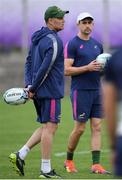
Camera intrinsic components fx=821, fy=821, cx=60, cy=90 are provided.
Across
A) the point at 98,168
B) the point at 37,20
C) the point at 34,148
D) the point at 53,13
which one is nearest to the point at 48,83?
the point at 53,13

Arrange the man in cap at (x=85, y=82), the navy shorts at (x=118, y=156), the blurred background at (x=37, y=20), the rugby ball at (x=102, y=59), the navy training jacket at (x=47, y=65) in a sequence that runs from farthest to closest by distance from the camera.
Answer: the blurred background at (x=37, y=20) < the man in cap at (x=85, y=82) < the rugby ball at (x=102, y=59) < the navy training jacket at (x=47, y=65) < the navy shorts at (x=118, y=156)

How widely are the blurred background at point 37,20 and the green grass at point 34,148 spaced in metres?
15.3

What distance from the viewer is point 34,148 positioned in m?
13.8

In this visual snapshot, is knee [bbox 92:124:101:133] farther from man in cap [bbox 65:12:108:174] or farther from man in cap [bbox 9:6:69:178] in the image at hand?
man in cap [bbox 9:6:69:178]

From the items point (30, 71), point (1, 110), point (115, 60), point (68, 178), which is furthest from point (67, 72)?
point (1, 110)

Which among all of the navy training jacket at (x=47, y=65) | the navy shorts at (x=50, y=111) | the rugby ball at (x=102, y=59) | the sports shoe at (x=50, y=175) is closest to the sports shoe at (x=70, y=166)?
the sports shoe at (x=50, y=175)

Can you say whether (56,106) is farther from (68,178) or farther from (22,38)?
(22,38)

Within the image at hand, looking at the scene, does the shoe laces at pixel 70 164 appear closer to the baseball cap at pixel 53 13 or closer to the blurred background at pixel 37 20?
the baseball cap at pixel 53 13

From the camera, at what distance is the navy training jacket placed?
32.0ft

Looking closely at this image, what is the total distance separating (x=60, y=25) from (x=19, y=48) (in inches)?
1241

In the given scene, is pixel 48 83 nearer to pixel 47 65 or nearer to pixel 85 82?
pixel 47 65

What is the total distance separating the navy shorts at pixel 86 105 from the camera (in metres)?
10.7

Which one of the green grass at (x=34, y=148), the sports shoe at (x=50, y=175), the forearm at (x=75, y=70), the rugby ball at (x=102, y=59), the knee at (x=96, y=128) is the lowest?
the green grass at (x=34, y=148)

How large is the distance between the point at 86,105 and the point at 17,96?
1.07 metres
